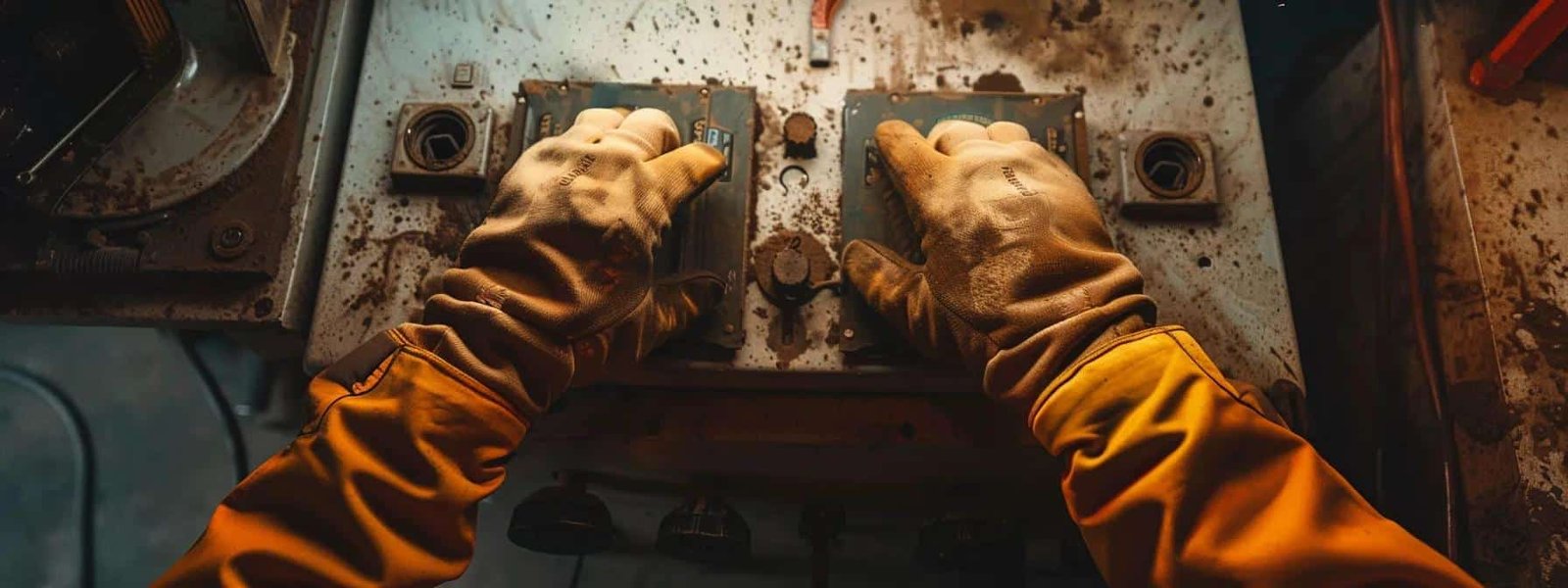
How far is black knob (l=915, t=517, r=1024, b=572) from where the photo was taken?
1.17m

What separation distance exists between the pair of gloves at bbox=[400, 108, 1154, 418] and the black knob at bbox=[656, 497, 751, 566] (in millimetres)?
297

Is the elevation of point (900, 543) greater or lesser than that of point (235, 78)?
lesser

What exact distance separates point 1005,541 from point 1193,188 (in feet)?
1.73

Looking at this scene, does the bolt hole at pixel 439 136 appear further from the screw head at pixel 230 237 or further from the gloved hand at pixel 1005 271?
the gloved hand at pixel 1005 271

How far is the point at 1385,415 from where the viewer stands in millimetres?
1285

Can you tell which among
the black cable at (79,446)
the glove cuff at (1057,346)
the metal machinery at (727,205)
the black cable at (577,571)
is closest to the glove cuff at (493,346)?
the metal machinery at (727,205)

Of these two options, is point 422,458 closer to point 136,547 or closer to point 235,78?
point 235,78

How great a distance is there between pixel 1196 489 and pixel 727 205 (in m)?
0.64

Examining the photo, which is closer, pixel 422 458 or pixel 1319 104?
pixel 422 458

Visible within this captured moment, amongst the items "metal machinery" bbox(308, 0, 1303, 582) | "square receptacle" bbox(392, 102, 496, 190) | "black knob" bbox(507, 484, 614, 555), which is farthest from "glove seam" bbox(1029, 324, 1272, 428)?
"square receptacle" bbox(392, 102, 496, 190)

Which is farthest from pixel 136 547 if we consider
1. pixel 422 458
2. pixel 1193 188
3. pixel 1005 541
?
pixel 1193 188

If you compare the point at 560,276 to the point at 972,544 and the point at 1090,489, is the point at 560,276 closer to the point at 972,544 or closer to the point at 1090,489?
the point at 1090,489

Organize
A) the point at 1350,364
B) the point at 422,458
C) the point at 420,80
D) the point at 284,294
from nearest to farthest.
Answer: the point at 422,458 < the point at 284,294 < the point at 420,80 < the point at 1350,364

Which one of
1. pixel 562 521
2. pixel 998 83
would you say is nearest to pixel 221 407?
pixel 562 521
